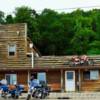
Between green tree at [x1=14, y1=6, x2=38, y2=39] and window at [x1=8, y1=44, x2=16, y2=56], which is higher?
green tree at [x1=14, y1=6, x2=38, y2=39]

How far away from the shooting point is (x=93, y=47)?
89.8m

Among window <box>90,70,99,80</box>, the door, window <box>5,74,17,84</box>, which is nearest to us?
window <box>90,70,99,80</box>

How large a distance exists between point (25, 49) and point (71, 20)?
46980mm

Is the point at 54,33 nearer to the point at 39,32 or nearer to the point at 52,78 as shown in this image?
the point at 39,32

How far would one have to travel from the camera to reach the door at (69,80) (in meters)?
48.2

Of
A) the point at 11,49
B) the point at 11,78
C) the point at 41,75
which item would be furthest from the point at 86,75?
the point at 11,49

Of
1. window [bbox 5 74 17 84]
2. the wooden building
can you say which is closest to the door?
the wooden building

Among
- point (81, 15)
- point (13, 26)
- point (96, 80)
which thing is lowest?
point (96, 80)

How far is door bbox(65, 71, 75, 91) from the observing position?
158ft

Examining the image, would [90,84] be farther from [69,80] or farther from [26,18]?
[26,18]

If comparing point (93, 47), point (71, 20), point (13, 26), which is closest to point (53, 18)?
point (71, 20)

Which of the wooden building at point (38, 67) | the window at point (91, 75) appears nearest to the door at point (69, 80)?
the wooden building at point (38, 67)

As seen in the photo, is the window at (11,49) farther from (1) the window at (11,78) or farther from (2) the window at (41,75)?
(2) the window at (41,75)

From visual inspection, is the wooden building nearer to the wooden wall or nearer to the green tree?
the wooden wall
